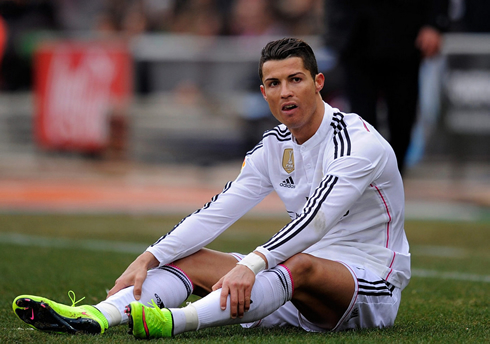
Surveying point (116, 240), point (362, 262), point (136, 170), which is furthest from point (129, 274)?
point (136, 170)

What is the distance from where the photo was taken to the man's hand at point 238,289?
10.9 ft

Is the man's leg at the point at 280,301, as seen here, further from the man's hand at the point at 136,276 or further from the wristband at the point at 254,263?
the man's hand at the point at 136,276

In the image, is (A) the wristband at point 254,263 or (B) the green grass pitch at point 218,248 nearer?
(A) the wristband at point 254,263

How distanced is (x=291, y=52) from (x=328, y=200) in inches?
26.9

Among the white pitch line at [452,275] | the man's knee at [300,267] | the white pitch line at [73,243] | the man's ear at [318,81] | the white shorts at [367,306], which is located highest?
the man's ear at [318,81]

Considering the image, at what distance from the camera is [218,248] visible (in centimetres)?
691

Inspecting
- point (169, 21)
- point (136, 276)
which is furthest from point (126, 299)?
point (169, 21)

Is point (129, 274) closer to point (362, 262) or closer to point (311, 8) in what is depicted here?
point (362, 262)

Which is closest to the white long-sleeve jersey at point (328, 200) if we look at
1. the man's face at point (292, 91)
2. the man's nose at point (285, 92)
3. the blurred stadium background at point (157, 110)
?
the man's face at point (292, 91)

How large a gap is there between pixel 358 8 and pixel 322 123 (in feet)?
9.45

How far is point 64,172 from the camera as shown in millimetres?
13305

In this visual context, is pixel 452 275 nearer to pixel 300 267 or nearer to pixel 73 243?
pixel 300 267

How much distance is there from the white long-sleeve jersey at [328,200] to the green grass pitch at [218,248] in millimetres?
356

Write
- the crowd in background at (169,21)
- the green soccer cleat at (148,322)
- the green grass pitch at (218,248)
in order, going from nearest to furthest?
the green soccer cleat at (148,322) < the green grass pitch at (218,248) < the crowd in background at (169,21)
